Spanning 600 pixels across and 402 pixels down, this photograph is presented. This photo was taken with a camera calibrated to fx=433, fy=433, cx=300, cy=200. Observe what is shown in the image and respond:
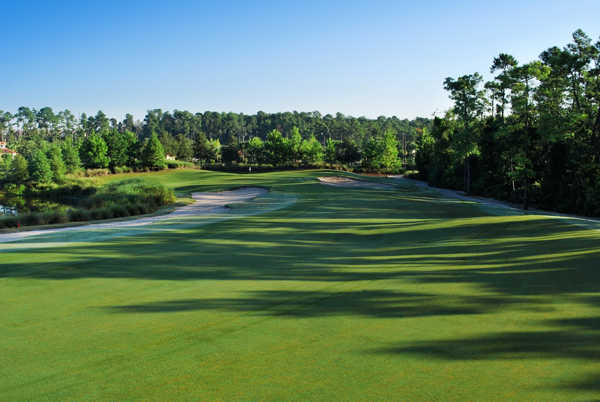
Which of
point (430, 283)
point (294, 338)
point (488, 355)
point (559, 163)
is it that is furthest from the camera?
point (559, 163)

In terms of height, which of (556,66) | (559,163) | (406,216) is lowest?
(406,216)

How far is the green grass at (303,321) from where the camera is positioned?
3.93 metres

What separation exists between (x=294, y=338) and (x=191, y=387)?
1.46m

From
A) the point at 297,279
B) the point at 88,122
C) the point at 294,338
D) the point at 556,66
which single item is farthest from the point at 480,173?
the point at 88,122

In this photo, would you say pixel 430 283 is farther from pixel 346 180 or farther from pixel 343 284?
pixel 346 180

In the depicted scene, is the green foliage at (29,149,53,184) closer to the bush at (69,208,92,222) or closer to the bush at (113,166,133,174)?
the bush at (113,166,133,174)

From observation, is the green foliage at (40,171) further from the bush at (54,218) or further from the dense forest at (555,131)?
the dense forest at (555,131)

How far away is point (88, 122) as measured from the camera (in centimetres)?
15675

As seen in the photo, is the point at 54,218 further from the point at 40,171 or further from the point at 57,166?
the point at 57,166

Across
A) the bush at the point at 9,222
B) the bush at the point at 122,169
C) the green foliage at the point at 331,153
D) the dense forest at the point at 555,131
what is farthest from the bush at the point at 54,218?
the green foliage at the point at 331,153

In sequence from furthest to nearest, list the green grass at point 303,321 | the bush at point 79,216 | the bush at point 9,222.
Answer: the bush at point 79,216
the bush at point 9,222
the green grass at point 303,321

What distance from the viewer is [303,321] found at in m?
5.67

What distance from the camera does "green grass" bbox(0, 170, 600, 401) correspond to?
12.9 feet

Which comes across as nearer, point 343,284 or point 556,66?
point 343,284
